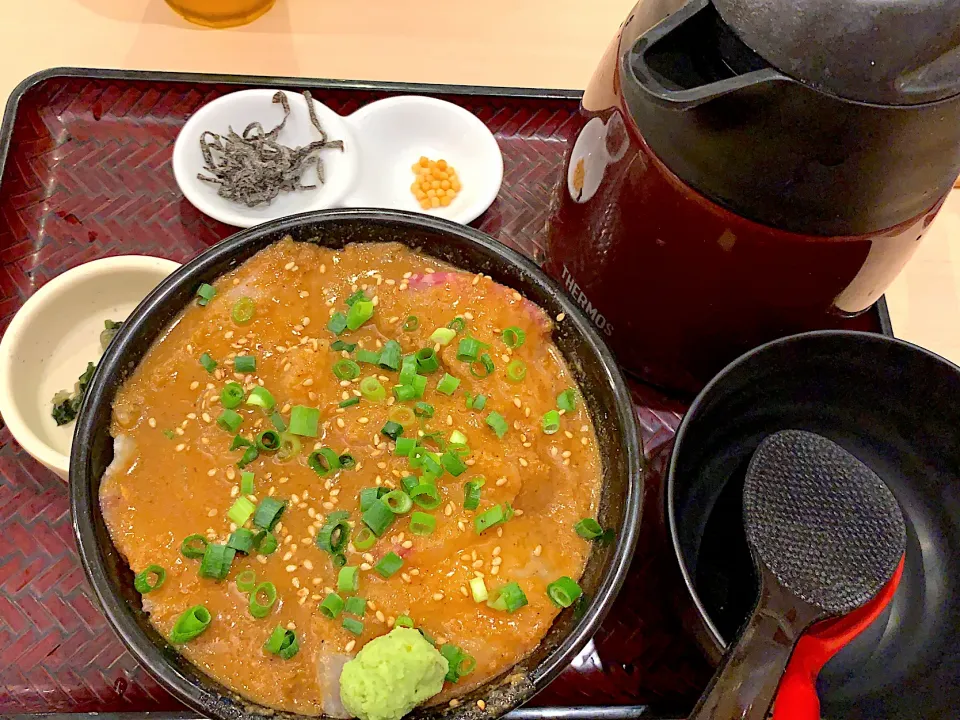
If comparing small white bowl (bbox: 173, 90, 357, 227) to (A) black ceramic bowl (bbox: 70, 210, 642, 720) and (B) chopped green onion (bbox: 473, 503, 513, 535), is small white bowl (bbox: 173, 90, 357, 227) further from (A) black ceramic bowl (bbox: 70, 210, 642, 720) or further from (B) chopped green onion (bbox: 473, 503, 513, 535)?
(B) chopped green onion (bbox: 473, 503, 513, 535)

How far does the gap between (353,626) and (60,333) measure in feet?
4.53

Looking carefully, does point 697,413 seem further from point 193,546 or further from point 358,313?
point 193,546

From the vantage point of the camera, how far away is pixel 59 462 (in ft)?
6.02

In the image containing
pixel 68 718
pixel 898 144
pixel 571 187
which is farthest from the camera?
pixel 571 187

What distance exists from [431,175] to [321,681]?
1775mm

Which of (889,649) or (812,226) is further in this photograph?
(889,649)

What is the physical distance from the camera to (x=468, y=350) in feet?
5.77

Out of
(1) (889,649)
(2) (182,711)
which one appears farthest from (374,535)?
(1) (889,649)

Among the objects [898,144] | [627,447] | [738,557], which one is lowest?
[738,557]

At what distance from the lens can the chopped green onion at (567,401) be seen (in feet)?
6.06

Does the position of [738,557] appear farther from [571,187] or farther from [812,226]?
[571,187]

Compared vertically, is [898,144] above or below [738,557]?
above

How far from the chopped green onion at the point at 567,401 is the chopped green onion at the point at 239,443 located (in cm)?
78

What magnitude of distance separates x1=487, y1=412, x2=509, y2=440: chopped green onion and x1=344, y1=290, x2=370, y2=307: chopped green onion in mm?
481
